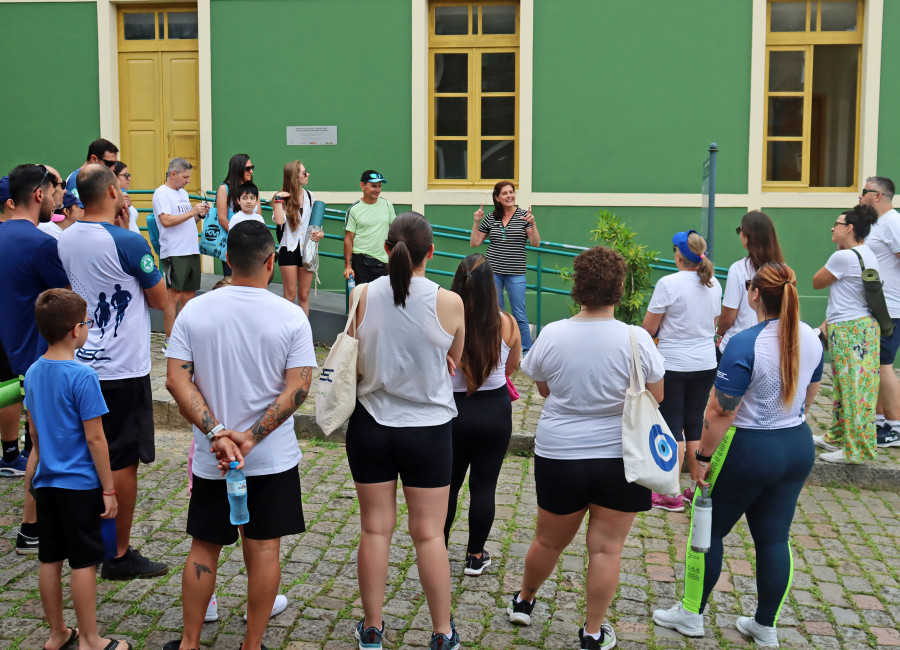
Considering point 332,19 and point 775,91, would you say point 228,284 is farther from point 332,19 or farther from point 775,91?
point 775,91

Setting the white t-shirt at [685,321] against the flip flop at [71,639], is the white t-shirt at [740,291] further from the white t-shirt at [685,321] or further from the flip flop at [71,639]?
the flip flop at [71,639]

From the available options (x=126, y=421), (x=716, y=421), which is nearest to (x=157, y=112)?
(x=126, y=421)

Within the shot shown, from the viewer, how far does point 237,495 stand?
12.1 ft

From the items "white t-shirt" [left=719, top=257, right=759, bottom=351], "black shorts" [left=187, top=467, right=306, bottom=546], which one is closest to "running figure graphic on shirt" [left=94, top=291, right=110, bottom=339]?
"black shorts" [left=187, top=467, right=306, bottom=546]

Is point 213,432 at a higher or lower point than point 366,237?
lower

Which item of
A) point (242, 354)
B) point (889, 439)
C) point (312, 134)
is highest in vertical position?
point (312, 134)

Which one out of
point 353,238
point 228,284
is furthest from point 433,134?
point 228,284

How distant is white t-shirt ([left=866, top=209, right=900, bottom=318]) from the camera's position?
7.26m

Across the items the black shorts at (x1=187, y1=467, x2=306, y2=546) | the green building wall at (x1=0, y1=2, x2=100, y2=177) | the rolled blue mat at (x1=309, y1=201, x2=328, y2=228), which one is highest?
the green building wall at (x1=0, y1=2, x2=100, y2=177)

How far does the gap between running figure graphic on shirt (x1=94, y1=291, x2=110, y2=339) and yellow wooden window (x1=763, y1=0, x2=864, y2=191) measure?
8599mm

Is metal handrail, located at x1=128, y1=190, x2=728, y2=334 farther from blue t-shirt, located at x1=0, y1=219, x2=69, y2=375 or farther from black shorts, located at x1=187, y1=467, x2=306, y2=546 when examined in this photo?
black shorts, located at x1=187, y1=467, x2=306, y2=546

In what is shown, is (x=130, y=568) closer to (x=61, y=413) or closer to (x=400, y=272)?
(x=61, y=413)

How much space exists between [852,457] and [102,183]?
17.2 feet

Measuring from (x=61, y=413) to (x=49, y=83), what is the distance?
900 cm
